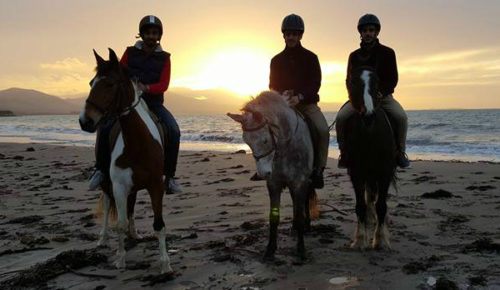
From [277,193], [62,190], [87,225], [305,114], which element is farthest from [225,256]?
[62,190]

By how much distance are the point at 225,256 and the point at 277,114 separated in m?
1.90

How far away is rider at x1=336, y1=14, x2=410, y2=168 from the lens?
5895 millimetres

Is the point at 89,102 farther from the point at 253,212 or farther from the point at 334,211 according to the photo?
the point at 334,211

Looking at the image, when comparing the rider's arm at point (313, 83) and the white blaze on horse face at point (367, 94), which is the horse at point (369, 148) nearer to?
the white blaze on horse face at point (367, 94)

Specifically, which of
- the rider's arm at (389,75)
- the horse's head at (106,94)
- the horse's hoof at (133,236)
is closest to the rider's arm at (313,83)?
the rider's arm at (389,75)

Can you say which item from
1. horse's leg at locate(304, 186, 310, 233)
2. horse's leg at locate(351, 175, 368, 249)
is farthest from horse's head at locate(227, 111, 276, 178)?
horse's leg at locate(304, 186, 310, 233)

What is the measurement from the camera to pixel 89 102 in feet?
13.9

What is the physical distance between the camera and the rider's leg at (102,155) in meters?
5.54

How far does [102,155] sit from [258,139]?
2.46 m

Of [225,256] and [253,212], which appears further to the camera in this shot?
[253,212]

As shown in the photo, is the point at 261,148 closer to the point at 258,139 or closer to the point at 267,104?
the point at 258,139

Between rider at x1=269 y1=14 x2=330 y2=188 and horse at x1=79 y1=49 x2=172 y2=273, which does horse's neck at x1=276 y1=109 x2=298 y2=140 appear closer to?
rider at x1=269 y1=14 x2=330 y2=188

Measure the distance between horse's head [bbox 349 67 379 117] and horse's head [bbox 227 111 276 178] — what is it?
4.84 feet

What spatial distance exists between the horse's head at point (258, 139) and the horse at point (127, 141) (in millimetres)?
1193
